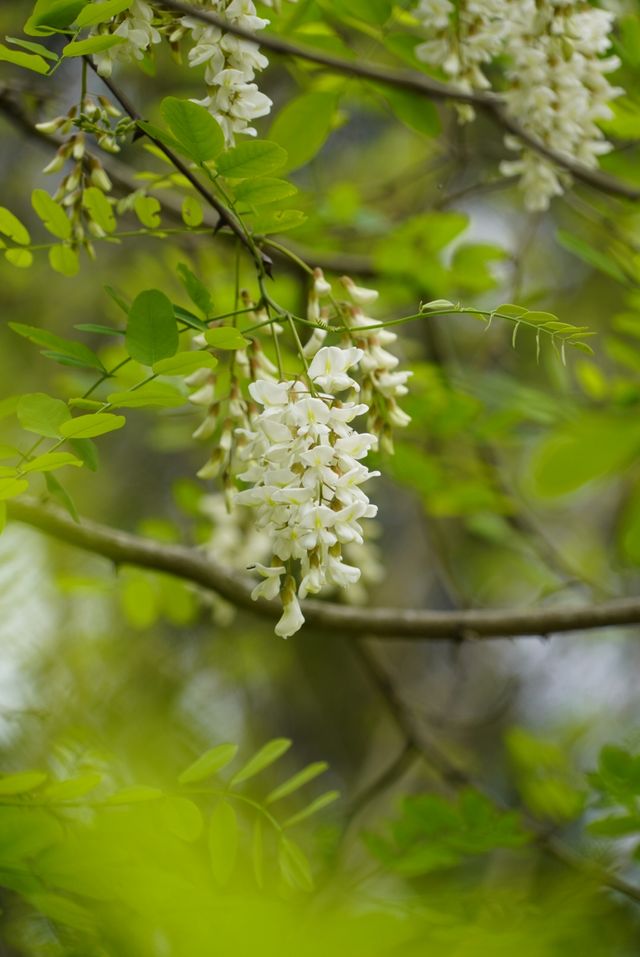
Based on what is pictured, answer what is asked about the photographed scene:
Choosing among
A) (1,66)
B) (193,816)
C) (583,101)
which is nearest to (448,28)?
(583,101)

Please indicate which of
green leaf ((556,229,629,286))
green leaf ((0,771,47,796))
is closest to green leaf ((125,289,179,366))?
green leaf ((0,771,47,796))

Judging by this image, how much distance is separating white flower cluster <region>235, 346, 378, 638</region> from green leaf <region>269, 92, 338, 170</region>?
0.44m

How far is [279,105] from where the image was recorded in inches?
89.0

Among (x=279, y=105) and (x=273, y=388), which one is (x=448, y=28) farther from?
(x=279, y=105)

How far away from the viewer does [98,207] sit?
0.83 m

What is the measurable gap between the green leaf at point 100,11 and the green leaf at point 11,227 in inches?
8.4

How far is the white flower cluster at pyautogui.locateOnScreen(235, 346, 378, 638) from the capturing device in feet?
2.17

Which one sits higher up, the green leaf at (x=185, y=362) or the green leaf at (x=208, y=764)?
the green leaf at (x=185, y=362)

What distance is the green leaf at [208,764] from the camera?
2.60ft

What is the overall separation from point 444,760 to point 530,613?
498 mm

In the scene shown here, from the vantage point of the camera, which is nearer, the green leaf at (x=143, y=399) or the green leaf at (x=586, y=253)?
the green leaf at (x=143, y=399)

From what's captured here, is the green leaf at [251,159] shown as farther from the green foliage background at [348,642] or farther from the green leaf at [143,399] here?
the green leaf at [143,399]

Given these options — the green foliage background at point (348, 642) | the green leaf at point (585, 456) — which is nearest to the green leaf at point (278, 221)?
the green foliage background at point (348, 642)

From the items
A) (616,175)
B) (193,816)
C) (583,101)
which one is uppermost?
(583,101)
